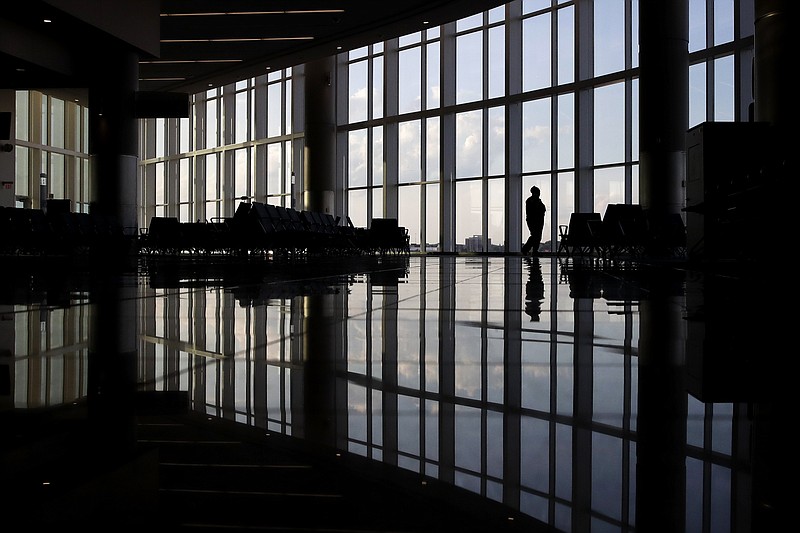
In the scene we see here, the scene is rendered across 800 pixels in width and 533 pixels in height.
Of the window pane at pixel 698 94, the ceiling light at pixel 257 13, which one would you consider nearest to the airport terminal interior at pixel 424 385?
the ceiling light at pixel 257 13

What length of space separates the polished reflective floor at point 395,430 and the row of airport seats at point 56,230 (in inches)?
520

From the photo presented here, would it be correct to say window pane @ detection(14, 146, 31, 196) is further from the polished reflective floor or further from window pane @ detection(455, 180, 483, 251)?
the polished reflective floor

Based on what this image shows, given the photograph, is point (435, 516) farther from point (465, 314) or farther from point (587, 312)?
point (587, 312)

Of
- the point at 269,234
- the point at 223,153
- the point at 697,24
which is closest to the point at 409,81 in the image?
the point at 223,153

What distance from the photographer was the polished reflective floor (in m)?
0.62

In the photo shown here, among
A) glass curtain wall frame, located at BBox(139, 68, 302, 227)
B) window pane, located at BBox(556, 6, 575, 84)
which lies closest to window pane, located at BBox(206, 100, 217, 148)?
glass curtain wall frame, located at BBox(139, 68, 302, 227)

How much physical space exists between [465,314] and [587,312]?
0.56 m

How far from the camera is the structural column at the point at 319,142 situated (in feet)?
88.2

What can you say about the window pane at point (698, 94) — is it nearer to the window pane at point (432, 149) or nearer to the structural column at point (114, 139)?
the window pane at point (432, 149)

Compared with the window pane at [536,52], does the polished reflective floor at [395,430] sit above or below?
below

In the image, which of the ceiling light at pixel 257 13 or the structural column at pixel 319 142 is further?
the structural column at pixel 319 142

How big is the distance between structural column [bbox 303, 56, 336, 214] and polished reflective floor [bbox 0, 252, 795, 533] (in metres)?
25.0

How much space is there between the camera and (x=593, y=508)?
0.64 meters

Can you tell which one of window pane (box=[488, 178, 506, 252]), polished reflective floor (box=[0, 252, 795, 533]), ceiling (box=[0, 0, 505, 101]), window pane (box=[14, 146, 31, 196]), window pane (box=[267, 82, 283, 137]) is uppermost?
window pane (box=[267, 82, 283, 137])
